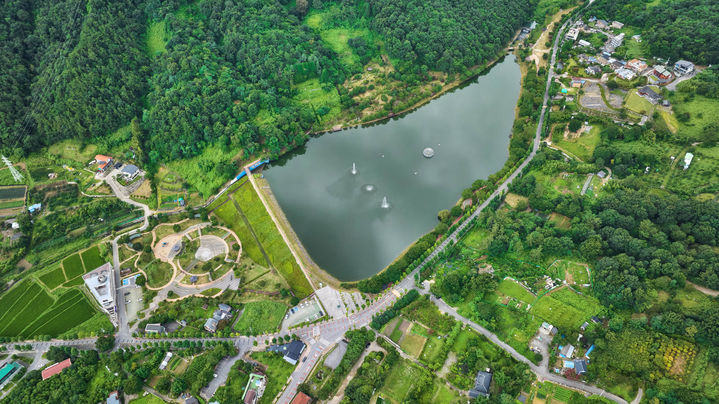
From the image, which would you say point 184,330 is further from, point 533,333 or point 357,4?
point 357,4

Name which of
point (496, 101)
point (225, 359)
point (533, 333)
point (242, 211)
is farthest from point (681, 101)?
point (225, 359)

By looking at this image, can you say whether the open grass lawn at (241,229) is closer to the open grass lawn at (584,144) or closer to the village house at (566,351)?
the village house at (566,351)

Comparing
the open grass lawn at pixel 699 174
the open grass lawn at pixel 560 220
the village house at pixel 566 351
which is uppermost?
the open grass lawn at pixel 699 174

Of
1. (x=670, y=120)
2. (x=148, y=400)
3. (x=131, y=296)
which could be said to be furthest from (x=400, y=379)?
(x=670, y=120)

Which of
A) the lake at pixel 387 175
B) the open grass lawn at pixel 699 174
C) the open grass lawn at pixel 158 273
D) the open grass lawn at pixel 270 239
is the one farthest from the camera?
the lake at pixel 387 175

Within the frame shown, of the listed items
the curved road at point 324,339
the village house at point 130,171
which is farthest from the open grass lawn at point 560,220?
the village house at point 130,171

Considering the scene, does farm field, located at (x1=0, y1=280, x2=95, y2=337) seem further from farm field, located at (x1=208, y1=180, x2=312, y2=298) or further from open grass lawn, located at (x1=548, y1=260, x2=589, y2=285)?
open grass lawn, located at (x1=548, y1=260, x2=589, y2=285)

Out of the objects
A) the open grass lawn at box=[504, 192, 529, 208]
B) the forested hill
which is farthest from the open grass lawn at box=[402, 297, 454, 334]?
the forested hill
